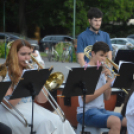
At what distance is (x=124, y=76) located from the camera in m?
3.55

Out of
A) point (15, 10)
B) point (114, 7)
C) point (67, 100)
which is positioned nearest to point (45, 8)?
point (15, 10)

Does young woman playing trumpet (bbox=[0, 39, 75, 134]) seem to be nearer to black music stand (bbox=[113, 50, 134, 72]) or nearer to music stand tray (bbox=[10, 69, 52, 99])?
music stand tray (bbox=[10, 69, 52, 99])

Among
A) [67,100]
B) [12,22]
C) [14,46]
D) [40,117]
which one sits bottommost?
[12,22]

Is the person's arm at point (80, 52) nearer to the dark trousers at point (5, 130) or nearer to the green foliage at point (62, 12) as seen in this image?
the dark trousers at point (5, 130)

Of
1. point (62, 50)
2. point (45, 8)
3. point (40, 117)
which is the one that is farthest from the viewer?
point (45, 8)

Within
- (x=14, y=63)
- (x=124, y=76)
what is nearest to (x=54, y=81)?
(x=14, y=63)

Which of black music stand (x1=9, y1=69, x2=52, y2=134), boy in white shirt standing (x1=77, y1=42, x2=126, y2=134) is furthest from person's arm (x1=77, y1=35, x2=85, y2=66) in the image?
black music stand (x1=9, y1=69, x2=52, y2=134)

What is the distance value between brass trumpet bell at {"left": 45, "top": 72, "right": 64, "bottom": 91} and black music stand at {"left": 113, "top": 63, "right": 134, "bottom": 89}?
2.08 feet

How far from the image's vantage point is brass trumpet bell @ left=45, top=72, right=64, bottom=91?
12.6 feet

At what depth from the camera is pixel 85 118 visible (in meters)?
3.58

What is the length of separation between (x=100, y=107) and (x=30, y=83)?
0.88 m

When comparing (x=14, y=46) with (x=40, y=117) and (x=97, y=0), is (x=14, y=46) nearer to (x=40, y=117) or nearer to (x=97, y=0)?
(x=40, y=117)

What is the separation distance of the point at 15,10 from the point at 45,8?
8.96 ft

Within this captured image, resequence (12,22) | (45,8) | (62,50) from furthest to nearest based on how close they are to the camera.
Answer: (12,22)
(45,8)
(62,50)
